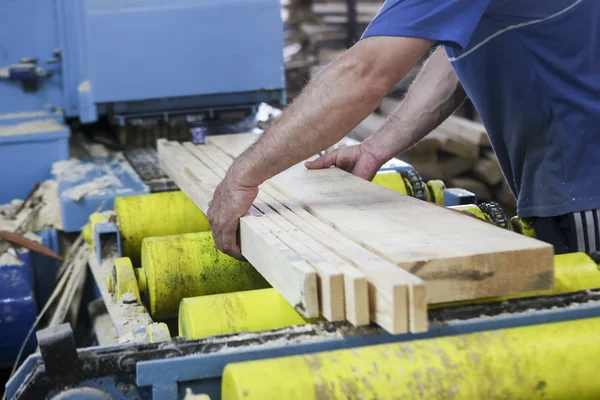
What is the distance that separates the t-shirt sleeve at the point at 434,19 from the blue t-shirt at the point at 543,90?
0.27m

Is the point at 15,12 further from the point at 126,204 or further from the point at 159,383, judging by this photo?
the point at 159,383

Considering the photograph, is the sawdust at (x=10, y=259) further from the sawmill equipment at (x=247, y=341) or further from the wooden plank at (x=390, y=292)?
the wooden plank at (x=390, y=292)

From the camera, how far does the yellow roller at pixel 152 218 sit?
2.52m

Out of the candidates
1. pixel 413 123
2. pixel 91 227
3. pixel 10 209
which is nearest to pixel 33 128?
pixel 10 209

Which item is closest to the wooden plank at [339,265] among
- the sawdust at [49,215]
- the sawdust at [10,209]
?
the sawdust at [49,215]

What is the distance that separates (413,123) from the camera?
2398 millimetres

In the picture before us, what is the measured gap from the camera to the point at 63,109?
331 centimetres

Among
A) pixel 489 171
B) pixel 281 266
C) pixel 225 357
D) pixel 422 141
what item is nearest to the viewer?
pixel 225 357

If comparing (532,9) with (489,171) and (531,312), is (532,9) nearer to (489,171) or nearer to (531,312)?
(531,312)

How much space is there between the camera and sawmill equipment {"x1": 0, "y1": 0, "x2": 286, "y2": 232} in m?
3.04

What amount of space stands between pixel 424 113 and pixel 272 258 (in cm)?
106

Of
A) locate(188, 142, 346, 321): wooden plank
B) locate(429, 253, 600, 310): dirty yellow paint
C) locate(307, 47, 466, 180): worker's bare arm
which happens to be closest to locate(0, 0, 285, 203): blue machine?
locate(307, 47, 466, 180): worker's bare arm

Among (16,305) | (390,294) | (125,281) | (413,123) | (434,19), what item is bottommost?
(16,305)

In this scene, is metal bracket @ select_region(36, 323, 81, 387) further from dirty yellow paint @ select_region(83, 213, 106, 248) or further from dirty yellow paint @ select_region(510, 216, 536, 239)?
dirty yellow paint @ select_region(510, 216, 536, 239)
